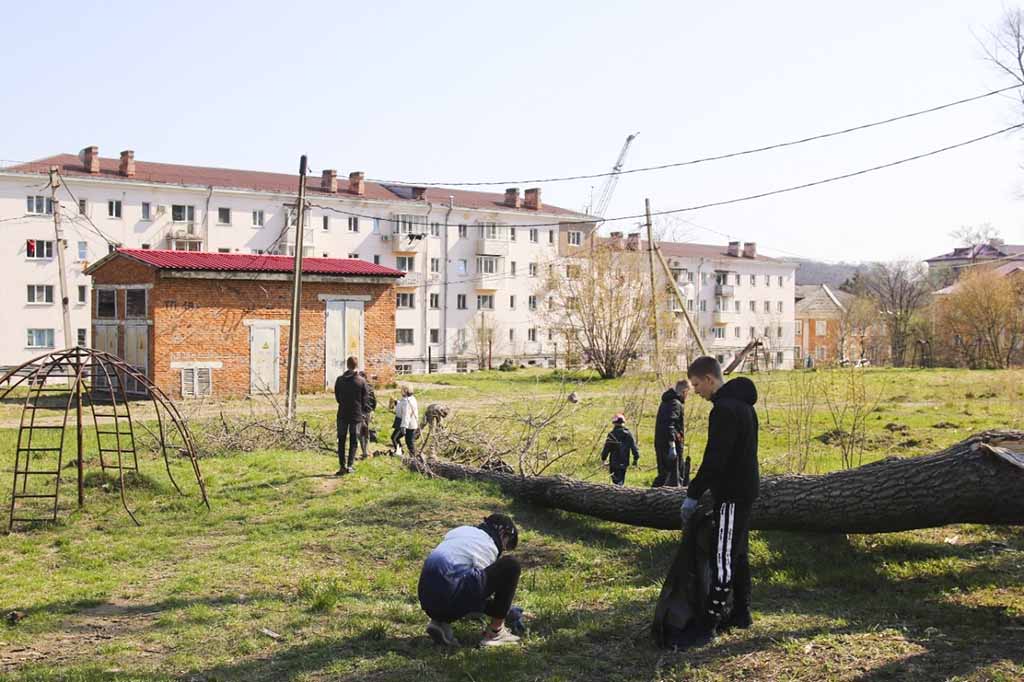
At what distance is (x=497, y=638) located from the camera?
6719 mm

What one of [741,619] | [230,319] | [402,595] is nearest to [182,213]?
[230,319]

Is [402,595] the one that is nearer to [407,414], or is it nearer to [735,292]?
[407,414]

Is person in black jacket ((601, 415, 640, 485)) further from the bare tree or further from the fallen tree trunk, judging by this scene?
the bare tree

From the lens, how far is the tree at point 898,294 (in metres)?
62.9

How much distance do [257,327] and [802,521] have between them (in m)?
23.1

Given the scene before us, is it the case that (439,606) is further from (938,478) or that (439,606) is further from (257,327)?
(257,327)

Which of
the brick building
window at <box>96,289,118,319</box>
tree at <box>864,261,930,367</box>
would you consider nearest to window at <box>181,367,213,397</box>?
the brick building

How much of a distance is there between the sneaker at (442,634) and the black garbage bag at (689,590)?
4.59 feet

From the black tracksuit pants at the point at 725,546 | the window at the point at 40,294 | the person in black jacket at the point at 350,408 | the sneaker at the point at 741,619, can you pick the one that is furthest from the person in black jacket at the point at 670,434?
the window at the point at 40,294

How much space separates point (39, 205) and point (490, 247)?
2543 centimetres

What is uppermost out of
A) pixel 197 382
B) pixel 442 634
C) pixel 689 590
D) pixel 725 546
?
pixel 197 382

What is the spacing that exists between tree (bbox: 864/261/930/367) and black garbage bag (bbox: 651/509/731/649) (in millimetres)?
58330

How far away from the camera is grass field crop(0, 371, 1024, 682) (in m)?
6.31

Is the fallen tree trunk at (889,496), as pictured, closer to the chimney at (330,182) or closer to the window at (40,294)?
the window at (40,294)
